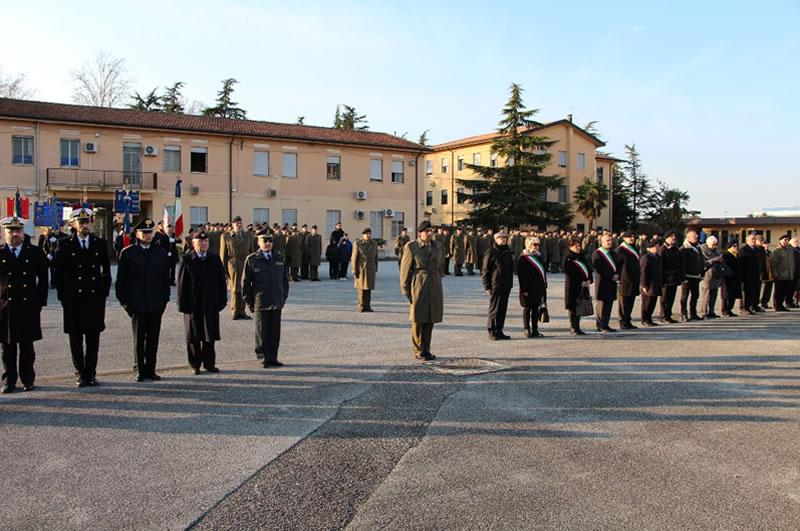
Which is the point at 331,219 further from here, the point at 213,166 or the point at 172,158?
the point at 172,158

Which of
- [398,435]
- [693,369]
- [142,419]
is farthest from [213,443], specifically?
[693,369]

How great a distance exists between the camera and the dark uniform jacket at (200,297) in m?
8.98

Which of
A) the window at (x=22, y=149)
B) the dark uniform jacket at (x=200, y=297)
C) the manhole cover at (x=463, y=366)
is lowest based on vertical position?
the manhole cover at (x=463, y=366)

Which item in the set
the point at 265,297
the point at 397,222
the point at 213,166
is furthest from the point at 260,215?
the point at 265,297

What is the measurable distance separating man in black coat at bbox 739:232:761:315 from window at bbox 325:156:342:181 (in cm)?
3013

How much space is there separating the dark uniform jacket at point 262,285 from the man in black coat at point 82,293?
187 cm

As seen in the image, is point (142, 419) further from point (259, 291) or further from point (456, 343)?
point (456, 343)

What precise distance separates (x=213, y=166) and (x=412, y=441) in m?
36.3

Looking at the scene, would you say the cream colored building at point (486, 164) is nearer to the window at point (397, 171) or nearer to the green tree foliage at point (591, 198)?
the green tree foliage at point (591, 198)

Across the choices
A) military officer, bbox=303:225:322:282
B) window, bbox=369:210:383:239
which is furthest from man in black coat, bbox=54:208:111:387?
window, bbox=369:210:383:239

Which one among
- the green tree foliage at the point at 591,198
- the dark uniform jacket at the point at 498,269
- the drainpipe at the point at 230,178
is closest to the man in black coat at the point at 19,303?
the dark uniform jacket at the point at 498,269

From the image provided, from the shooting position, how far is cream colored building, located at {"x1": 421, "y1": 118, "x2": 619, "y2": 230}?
56.1 metres

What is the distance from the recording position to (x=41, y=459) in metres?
5.62

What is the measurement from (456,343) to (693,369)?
12.4ft
